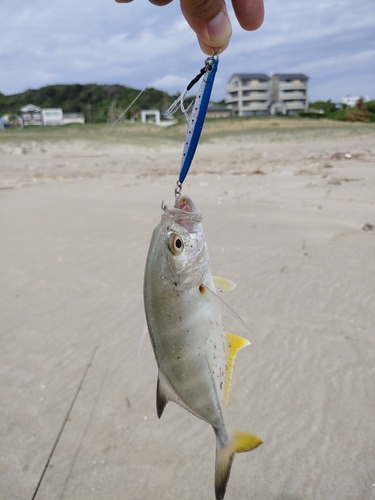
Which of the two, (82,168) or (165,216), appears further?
(82,168)

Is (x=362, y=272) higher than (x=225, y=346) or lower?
lower

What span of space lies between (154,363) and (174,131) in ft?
130

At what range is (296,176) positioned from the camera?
42.3 ft

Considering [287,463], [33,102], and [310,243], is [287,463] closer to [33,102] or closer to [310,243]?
[310,243]

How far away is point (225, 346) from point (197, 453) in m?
1.71

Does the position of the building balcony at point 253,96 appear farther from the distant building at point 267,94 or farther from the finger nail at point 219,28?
the finger nail at point 219,28

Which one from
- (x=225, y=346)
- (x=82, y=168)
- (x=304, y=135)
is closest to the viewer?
(x=225, y=346)

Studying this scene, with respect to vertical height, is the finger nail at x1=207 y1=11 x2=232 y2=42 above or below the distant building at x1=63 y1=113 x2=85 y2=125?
above

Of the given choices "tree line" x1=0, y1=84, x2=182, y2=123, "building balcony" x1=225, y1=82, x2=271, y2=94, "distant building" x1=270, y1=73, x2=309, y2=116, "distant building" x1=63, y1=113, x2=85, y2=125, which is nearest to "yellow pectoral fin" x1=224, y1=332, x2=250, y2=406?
"tree line" x1=0, y1=84, x2=182, y2=123

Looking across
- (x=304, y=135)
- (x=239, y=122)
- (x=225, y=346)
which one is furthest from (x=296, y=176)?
(x=239, y=122)

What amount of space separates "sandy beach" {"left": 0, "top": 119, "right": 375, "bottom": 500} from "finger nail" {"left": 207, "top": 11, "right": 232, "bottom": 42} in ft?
4.39

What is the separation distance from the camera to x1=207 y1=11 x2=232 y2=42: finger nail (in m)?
1.88

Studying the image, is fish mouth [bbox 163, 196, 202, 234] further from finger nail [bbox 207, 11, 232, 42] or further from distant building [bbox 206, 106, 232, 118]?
distant building [bbox 206, 106, 232, 118]

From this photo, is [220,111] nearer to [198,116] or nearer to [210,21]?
[210,21]
